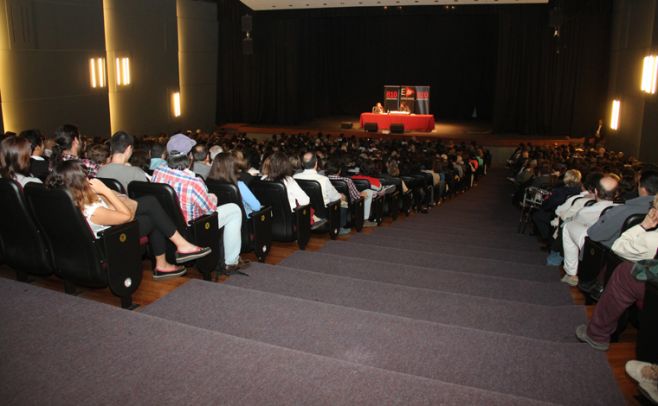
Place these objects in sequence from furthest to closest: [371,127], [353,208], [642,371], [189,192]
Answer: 1. [371,127]
2. [353,208]
3. [189,192]
4. [642,371]

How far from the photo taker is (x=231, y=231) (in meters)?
4.17

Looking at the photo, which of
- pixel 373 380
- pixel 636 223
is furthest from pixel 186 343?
pixel 636 223

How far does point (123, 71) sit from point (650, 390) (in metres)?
13.7

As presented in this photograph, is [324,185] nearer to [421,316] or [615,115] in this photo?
[421,316]

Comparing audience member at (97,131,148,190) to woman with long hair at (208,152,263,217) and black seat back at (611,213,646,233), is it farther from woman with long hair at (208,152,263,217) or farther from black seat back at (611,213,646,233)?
black seat back at (611,213,646,233)

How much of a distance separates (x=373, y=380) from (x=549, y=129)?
16750 mm

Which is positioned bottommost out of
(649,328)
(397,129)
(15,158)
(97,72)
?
(649,328)

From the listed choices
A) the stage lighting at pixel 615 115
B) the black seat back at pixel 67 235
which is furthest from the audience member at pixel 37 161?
the stage lighting at pixel 615 115

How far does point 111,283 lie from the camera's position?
125 inches

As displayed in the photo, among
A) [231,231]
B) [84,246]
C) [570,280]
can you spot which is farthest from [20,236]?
[570,280]

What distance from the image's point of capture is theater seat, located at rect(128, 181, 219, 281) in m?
3.61

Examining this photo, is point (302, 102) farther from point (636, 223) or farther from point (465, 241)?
point (636, 223)

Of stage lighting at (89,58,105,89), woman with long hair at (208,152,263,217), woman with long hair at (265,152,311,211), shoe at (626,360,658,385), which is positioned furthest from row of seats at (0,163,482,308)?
stage lighting at (89,58,105,89)

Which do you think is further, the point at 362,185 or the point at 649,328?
the point at 362,185
